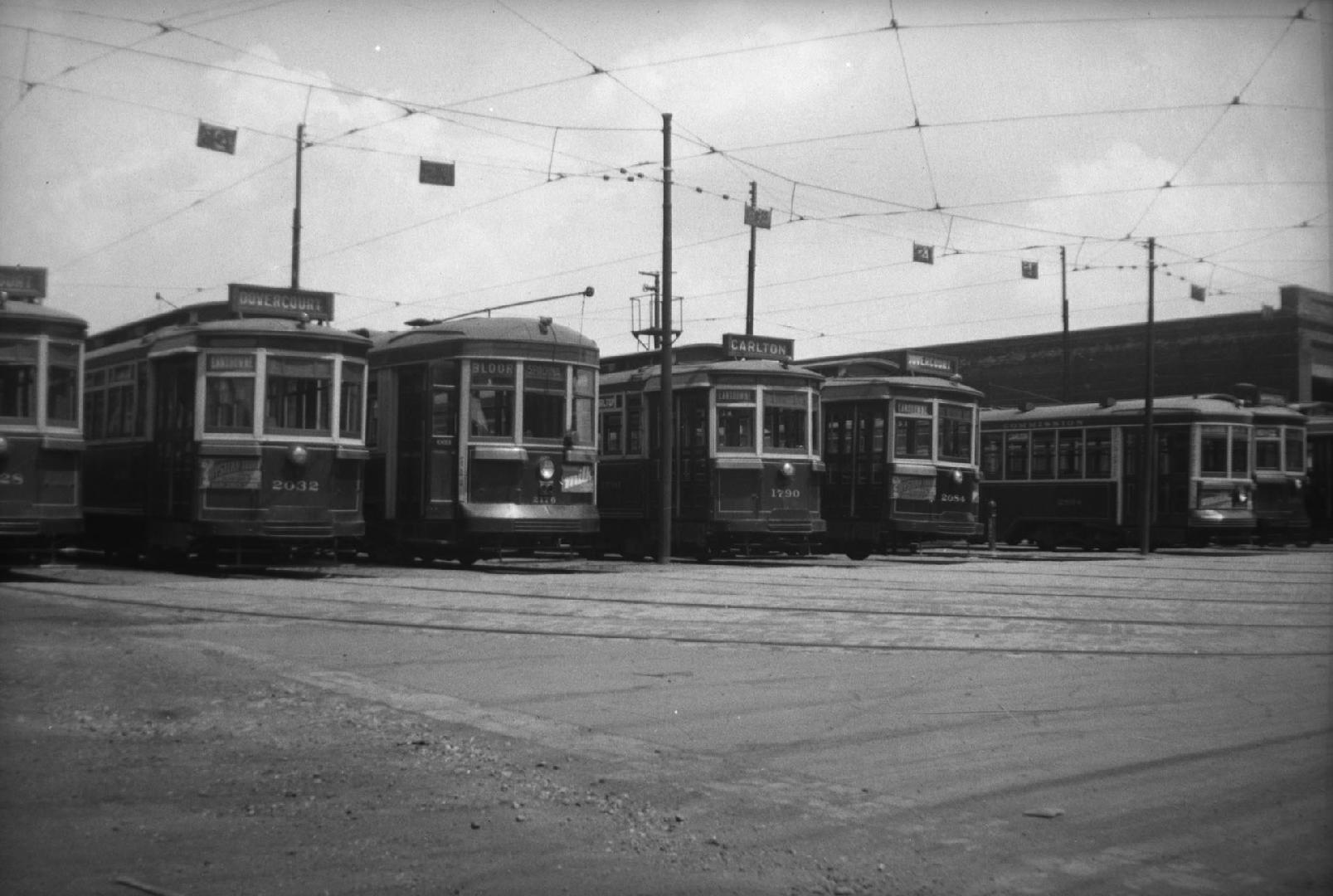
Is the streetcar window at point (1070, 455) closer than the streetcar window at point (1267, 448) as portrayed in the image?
No

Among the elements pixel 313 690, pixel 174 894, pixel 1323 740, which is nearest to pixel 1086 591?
pixel 1323 740

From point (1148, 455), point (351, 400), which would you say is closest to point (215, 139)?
point (351, 400)

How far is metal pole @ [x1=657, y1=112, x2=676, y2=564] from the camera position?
21.9 metres

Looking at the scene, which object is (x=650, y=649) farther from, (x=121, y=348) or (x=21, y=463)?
(x=121, y=348)

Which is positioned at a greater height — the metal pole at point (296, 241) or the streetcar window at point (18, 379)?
the metal pole at point (296, 241)

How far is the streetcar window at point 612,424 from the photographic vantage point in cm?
2441

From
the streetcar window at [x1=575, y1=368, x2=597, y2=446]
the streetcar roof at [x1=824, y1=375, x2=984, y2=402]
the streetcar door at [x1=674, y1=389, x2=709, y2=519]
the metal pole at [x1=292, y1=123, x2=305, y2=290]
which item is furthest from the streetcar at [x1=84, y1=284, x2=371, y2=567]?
the metal pole at [x1=292, y1=123, x2=305, y2=290]

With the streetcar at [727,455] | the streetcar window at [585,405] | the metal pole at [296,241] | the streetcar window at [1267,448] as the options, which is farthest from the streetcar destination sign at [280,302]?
the streetcar window at [1267,448]

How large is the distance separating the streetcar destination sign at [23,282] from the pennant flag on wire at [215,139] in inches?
134

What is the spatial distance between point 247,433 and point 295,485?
870mm

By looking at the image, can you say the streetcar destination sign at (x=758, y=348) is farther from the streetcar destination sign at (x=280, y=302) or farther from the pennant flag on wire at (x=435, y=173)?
the streetcar destination sign at (x=280, y=302)

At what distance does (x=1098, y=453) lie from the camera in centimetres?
3056

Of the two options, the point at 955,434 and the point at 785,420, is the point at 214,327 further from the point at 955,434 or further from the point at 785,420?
the point at 955,434

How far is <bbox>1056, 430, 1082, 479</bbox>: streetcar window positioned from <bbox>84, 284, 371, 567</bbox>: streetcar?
748 inches
